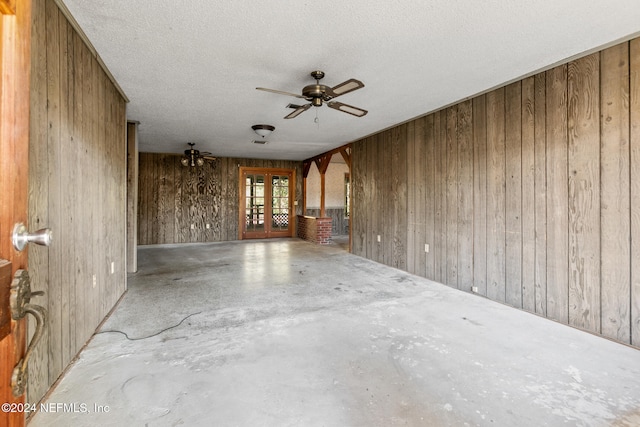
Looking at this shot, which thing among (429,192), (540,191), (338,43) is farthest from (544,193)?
(338,43)

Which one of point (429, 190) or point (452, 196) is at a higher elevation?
point (429, 190)

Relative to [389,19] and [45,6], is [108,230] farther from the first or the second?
[389,19]

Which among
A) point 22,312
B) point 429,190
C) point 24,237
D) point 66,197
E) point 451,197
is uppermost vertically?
point 429,190

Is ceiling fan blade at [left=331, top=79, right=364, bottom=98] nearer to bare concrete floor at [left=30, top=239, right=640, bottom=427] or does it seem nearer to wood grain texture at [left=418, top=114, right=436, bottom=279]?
wood grain texture at [left=418, top=114, right=436, bottom=279]

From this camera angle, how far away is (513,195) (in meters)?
3.29

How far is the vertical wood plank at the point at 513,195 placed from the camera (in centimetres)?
323

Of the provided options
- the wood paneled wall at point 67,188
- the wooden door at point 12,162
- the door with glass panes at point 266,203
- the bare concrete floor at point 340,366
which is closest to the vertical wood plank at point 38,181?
the wood paneled wall at point 67,188

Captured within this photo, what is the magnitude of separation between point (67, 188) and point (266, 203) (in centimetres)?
689

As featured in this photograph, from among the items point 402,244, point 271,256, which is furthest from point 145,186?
point 402,244

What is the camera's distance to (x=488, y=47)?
2.56m

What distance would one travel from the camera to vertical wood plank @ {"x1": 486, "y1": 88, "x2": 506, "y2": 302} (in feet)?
11.2

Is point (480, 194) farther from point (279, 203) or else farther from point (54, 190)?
point (279, 203)

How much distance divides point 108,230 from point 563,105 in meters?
4.66

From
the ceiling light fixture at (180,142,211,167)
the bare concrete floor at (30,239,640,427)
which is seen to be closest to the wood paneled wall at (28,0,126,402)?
the bare concrete floor at (30,239,640,427)
